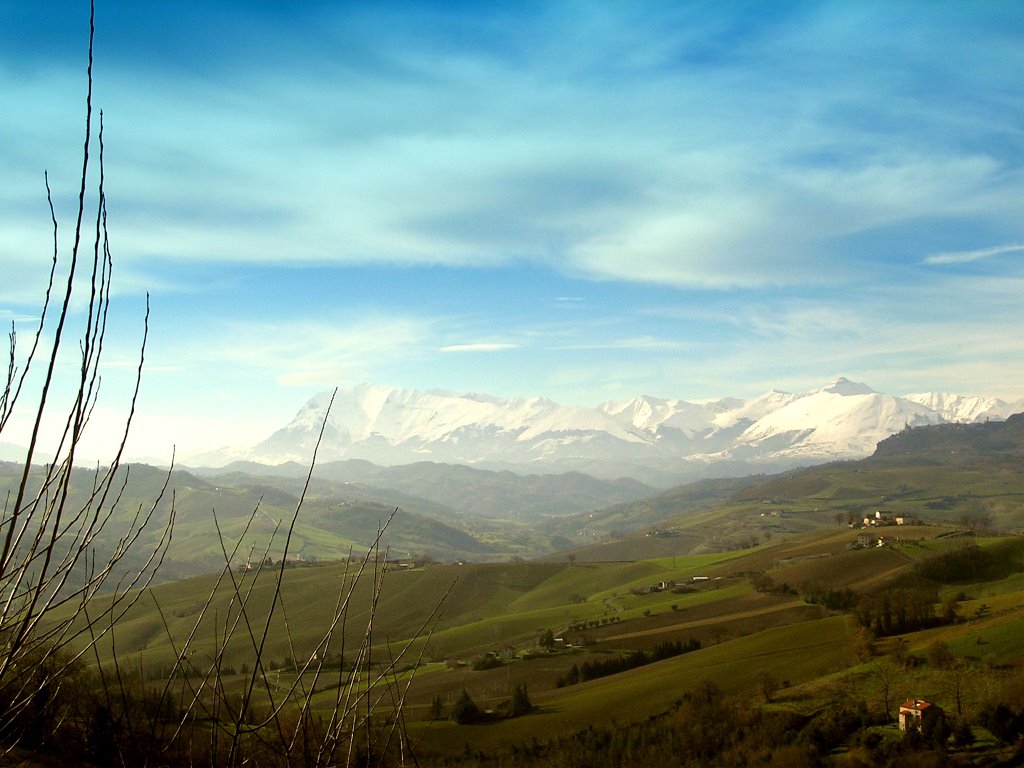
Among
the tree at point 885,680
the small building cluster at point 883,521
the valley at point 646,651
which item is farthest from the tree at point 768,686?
the small building cluster at point 883,521

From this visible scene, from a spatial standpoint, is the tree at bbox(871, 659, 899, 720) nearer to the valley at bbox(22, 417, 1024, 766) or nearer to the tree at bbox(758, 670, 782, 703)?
the valley at bbox(22, 417, 1024, 766)

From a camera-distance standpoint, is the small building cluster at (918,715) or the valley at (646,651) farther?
the small building cluster at (918,715)

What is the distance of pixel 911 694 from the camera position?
44.1 meters

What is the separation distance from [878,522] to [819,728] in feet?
398

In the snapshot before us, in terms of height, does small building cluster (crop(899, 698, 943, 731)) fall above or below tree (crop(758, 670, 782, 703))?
above

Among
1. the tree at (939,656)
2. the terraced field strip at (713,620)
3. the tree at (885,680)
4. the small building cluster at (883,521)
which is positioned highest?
the tree at (939,656)

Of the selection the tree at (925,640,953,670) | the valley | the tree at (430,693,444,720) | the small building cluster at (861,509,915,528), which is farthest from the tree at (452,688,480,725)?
the small building cluster at (861,509,915,528)

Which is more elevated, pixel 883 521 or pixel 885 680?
pixel 885 680

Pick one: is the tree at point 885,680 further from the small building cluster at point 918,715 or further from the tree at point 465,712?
the tree at point 465,712

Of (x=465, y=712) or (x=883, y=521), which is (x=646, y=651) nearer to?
(x=465, y=712)

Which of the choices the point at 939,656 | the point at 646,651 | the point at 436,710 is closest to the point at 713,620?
the point at 646,651

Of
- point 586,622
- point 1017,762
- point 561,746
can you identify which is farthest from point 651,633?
point 1017,762

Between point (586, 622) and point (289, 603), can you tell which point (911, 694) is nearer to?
point (586, 622)

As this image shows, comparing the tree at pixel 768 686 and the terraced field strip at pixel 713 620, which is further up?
the tree at pixel 768 686
